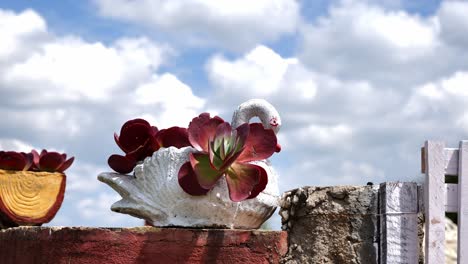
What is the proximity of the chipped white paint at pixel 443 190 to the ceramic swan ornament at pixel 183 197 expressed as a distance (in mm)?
695

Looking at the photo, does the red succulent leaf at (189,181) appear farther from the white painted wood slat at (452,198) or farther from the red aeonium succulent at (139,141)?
the white painted wood slat at (452,198)

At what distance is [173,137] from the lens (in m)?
3.50

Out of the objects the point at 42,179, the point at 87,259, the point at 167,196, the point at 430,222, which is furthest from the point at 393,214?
the point at 42,179

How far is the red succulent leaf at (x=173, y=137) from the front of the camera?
3488 mm

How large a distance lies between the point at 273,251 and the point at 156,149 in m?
0.75

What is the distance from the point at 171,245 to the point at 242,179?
41cm

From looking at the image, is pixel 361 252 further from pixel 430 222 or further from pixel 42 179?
pixel 42 179

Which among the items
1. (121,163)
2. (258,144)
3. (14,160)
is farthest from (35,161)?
(258,144)

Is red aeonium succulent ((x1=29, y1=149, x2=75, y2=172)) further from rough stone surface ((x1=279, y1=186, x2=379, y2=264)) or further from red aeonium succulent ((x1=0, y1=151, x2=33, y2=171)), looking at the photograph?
rough stone surface ((x1=279, y1=186, x2=379, y2=264))

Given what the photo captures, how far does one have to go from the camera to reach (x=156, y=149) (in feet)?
11.6

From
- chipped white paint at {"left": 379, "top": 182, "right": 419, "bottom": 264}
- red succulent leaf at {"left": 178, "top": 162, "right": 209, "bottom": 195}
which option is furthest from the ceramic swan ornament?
chipped white paint at {"left": 379, "top": 182, "right": 419, "bottom": 264}

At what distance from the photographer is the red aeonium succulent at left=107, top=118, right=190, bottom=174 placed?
3498 millimetres

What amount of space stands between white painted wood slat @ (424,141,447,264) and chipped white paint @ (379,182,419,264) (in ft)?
0.21

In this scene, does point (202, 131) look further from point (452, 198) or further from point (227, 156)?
point (452, 198)
